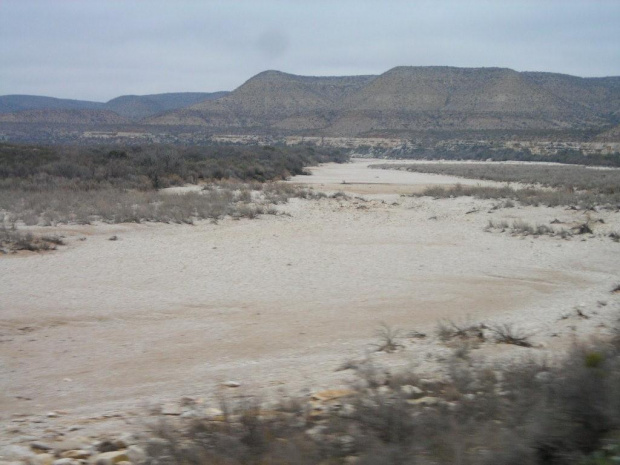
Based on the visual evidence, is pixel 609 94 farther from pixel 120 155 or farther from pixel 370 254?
pixel 370 254

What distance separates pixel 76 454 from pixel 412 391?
2.79 metres

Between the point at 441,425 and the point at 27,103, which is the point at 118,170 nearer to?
the point at 441,425

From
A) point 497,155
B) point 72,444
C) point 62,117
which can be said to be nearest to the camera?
point 72,444

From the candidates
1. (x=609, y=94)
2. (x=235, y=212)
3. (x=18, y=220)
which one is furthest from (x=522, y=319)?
(x=609, y=94)

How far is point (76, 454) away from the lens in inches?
187

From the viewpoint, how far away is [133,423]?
555 centimetres

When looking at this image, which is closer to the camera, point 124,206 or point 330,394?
point 330,394

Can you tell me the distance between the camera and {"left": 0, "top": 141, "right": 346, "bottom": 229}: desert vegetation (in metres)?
21.0

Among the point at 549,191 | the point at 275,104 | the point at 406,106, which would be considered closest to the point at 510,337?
the point at 549,191

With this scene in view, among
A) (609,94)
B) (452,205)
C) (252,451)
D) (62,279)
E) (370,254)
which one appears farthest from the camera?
(609,94)

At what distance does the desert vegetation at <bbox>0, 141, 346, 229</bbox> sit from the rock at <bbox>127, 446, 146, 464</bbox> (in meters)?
15.7

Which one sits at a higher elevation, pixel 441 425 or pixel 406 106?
pixel 406 106

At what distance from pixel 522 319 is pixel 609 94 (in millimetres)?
144536

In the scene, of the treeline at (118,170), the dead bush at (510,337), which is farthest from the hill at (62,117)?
the dead bush at (510,337)
